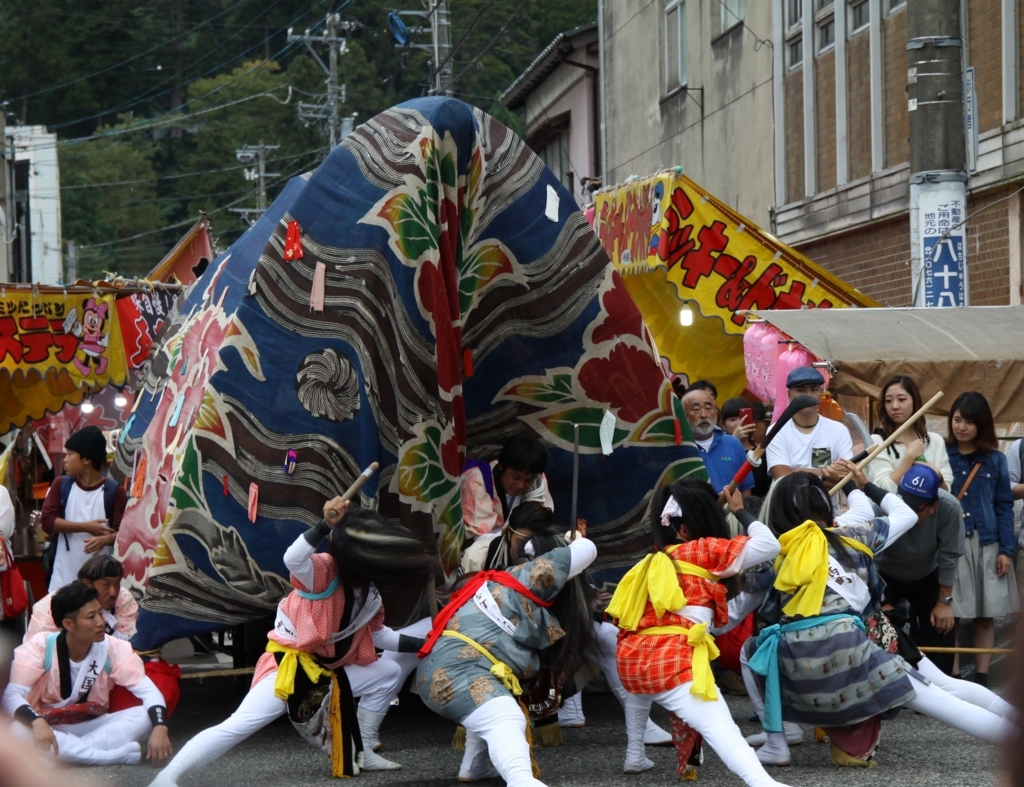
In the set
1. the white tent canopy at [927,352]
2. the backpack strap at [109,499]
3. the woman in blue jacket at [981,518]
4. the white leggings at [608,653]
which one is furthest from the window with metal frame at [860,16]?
the backpack strap at [109,499]

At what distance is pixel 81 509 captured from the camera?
26.6ft

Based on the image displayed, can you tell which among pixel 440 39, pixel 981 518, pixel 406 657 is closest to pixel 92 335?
pixel 406 657

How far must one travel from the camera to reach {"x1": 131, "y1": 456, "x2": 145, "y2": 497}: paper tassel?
7.75m

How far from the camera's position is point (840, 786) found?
5.92m

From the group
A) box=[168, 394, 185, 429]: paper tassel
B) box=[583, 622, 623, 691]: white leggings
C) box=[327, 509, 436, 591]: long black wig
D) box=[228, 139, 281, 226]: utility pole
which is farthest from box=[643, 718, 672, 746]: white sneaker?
box=[228, 139, 281, 226]: utility pole

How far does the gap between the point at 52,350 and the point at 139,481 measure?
442 centimetres

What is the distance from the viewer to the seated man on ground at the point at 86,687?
648cm

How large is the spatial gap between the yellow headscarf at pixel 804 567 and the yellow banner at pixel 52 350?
294 inches

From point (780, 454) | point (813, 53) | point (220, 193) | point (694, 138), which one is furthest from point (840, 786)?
point (220, 193)

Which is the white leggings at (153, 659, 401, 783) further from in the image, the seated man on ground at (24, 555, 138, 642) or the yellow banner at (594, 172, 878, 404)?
the yellow banner at (594, 172, 878, 404)

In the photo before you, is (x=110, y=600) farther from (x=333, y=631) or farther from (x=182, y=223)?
(x=182, y=223)

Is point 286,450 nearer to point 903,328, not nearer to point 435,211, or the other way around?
point 435,211

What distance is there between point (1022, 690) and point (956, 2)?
7998 mm

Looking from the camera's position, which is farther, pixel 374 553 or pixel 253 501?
pixel 253 501
